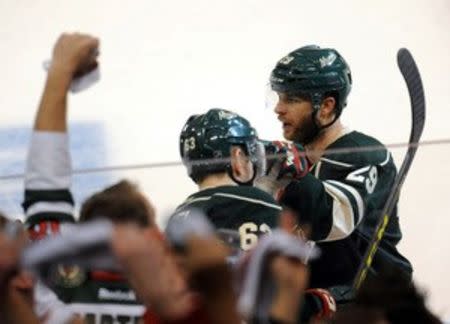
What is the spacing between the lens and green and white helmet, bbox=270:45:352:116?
2590 millimetres

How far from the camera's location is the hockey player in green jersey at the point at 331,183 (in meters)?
2.06

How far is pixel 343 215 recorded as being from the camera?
2.23 metres

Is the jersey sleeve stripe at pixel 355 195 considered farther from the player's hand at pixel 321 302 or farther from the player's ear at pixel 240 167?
the player's ear at pixel 240 167

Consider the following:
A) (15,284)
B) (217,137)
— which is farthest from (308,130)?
(15,284)

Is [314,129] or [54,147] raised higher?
[54,147]

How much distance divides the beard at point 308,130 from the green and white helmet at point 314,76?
3 centimetres

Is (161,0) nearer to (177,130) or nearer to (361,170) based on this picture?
(177,130)

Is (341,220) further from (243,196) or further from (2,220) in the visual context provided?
(2,220)

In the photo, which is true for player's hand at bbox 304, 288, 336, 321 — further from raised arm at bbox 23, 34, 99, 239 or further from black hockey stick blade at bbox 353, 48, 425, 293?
raised arm at bbox 23, 34, 99, 239

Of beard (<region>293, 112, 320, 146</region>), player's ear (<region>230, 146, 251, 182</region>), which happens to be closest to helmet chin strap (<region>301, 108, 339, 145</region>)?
beard (<region>293, 112, 320, 146</region>)

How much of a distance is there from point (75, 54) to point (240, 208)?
0.61 m

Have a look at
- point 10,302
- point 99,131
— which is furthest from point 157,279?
point 99,131

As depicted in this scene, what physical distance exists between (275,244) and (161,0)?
2.69 m

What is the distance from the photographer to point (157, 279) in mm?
1022
